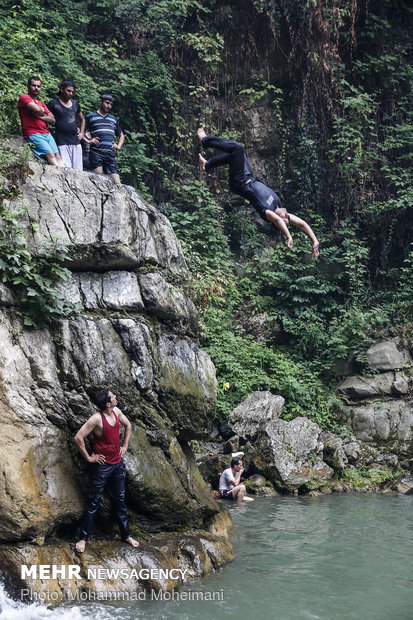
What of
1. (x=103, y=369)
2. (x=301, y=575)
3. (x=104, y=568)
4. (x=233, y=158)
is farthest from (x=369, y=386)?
(x=104, y=568)

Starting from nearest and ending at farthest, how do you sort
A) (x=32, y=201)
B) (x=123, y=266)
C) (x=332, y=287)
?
(x=32, y=201) < (x=123, y=266) < (x=332, y=287)

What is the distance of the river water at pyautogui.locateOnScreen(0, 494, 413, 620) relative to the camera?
634 cm

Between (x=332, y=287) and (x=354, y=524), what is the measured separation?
791 centimetres

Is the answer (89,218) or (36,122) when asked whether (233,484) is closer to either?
(89,218)

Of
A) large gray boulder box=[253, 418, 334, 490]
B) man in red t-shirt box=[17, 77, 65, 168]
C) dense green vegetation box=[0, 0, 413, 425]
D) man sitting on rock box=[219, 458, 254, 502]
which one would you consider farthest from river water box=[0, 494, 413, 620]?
man in red t-shirt box=[17, 77, 65, 168]

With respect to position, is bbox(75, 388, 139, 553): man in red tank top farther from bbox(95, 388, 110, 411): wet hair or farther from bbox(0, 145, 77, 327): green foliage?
bbox(0, 145, 77, 327): green foliage

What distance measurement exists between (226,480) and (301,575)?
13.9ft

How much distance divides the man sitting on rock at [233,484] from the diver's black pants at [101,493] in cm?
479

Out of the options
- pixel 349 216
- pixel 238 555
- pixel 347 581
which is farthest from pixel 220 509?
pixel 349 216

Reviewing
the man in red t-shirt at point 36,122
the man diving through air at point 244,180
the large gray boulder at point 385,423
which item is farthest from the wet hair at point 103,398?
the large gray boulder at point 385,423

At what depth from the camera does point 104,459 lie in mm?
6891

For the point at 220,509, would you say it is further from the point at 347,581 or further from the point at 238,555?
the point at 347,581

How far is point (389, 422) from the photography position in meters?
14.2

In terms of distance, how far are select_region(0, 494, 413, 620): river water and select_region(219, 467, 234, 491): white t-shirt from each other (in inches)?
23.1
